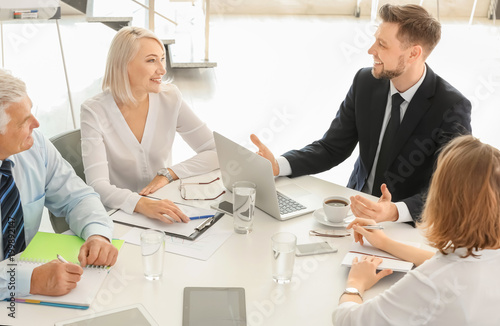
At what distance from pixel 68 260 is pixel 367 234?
2.91 feet

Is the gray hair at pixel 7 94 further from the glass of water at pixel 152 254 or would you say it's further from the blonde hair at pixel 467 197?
the blonde hair at pixel 467 197

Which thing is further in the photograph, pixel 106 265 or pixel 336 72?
pixel 336 72

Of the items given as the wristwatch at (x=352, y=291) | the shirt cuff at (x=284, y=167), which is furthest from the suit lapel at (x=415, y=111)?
the wristwatch at (x=352, y=291)

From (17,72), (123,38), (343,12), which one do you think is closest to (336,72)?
(343,12)

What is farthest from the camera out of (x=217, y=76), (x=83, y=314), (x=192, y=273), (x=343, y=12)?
(x=343, y=12)

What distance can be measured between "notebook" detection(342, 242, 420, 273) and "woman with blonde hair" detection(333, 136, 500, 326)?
0.32 m

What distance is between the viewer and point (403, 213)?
1981 mm

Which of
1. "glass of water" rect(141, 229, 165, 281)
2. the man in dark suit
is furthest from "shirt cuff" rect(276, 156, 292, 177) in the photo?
"glass of water" rect(141, 229, 165, 281)

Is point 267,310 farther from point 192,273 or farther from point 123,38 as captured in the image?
point 123,38

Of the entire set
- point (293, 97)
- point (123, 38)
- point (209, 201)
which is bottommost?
point (293, 97)

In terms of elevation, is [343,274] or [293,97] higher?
[343,274]

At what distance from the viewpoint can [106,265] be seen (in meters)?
1.68

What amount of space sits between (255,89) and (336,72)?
92 cm

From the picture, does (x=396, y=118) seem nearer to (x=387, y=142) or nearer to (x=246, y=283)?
(x=387, y=142)
